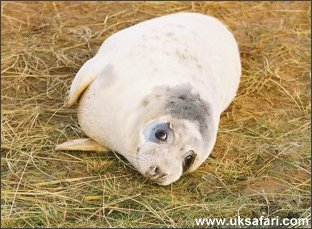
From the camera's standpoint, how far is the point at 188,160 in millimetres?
4211

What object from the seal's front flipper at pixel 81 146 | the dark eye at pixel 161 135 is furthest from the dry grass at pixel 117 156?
the dark eye at pixel 161 135

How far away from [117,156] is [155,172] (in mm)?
445

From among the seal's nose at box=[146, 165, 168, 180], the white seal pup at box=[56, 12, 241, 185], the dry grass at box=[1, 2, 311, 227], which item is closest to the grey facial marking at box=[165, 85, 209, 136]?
the white seal pup at box=[56, 12, 241, 185]

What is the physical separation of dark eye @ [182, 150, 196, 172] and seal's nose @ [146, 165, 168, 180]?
0.16 meters

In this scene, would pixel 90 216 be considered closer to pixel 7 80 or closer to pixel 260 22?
pixel 7 80

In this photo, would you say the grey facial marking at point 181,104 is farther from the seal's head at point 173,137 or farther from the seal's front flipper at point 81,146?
the seal's front flipper at point 81,146

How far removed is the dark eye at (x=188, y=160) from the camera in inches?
164

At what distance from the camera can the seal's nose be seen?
4.07 meters

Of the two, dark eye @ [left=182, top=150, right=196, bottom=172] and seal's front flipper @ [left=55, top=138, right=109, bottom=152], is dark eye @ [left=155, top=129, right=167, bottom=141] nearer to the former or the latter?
dark eye @ [left=182, top=150, right=196, bottom=172]

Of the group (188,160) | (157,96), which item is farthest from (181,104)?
(188,160)

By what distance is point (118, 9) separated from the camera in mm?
6348

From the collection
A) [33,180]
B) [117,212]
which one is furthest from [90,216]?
[33,180]

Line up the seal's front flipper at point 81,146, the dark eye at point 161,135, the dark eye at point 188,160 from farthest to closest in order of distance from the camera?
1. the seal's front flipper at point 81,146
2. the dark eye at point 188,160
3. the dark eye at point 161,135

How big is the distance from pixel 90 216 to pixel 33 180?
18.4 inches
